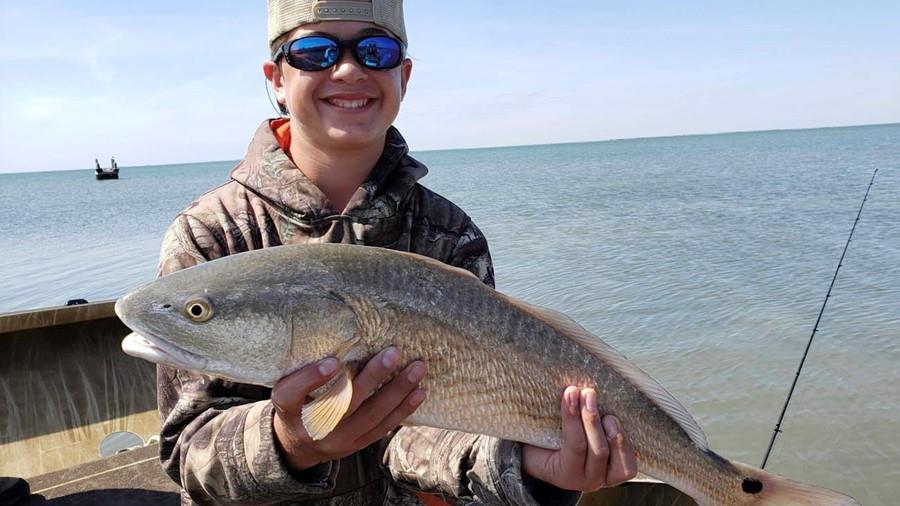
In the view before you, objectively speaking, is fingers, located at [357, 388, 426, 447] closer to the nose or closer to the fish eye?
the fish eye

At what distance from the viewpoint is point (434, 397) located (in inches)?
91.7

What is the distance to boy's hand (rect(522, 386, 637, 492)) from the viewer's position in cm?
248

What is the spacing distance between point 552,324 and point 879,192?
28.2 metres

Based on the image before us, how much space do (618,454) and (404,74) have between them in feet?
6.28

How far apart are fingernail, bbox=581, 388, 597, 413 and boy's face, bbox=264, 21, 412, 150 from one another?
54.2 inches

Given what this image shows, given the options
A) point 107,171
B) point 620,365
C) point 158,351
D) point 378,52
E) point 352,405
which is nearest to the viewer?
point 158,351

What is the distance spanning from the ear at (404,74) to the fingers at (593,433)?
1560 millimetres

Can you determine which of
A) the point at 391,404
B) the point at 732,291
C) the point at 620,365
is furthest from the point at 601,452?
the point at 732,291

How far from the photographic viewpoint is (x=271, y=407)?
2355mm

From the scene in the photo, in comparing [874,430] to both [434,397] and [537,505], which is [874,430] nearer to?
[537,505]

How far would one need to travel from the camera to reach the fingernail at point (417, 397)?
2240mm

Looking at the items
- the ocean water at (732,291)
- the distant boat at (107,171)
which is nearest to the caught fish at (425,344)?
the ocean water at (732,291)

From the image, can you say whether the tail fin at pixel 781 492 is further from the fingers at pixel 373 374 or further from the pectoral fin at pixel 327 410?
the pectoral fin at pixel 327 410

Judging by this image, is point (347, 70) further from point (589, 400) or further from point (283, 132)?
point (589, 400)
